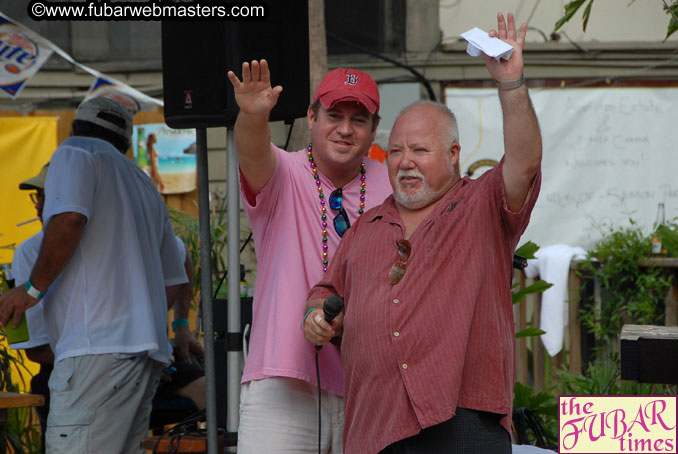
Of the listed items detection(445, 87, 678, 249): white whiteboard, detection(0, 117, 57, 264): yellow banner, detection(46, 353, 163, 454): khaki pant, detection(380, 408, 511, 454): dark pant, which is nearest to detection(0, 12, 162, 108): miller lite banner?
detection(0, 117, 57, 264): yellow banner

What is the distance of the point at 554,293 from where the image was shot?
18.3ft

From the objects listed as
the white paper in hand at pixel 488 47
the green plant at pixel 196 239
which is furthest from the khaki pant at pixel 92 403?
the white paper in hand at pixel 488 47

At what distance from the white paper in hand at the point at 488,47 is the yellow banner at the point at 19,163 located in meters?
6.19

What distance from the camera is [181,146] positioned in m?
7.92

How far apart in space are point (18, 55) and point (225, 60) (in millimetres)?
4031

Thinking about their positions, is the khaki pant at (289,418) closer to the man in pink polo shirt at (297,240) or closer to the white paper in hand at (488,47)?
the man in pink polo shirt at (297,240)

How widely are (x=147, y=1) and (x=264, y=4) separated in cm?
53

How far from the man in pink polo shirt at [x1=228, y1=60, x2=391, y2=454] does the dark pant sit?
1.80 feet

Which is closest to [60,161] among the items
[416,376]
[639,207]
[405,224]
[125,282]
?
[125,282]

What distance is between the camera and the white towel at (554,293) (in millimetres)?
5516

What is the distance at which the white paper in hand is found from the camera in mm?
2197

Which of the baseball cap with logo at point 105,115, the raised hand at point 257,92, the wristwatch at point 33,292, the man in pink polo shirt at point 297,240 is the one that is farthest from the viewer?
the baseball cap with logo at point 105,115

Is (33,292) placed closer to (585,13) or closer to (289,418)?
(289,418)

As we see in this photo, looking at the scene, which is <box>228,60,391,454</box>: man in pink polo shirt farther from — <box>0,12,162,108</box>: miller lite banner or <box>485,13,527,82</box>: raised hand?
<box>0,12,162,108</box>: miller lite banner
